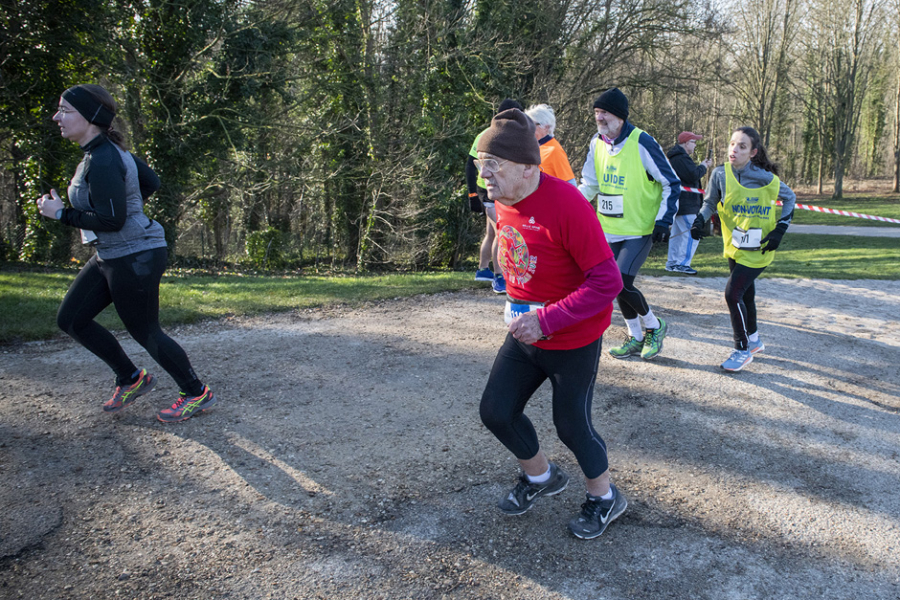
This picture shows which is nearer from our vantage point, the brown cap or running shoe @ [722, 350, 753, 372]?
running shoe @ [722, 350, 753, 372]

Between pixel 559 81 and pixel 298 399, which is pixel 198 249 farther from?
pixel 298 399

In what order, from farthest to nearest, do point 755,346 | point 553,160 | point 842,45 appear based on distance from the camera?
1. point 842,45
2. point 553,160
3. point 755,346

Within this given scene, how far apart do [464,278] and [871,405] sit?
18.8 feet

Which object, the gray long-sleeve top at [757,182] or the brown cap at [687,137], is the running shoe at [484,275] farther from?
the brown cap at [687,137]

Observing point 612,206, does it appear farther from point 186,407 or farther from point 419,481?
point 186,407

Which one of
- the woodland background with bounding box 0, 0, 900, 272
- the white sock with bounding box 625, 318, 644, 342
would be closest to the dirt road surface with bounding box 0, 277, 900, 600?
the white sock with bounding box 625, 318, 644, 342

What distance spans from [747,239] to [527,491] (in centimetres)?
324

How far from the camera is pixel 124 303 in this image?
3996mm

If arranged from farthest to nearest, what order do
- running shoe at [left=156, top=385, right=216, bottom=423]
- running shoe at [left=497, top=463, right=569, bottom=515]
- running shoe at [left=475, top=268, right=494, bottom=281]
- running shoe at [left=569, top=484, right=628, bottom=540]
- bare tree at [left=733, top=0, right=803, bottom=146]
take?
bare tree at [left=733, top=0, right=803, bottom=146] < running shoe at [left=475, top=268, right=494, bottom=281] < running shoe at [left=156, top=385, right=216, bottom=423] < running shoe at [left=497, top=463, right=569, bottom=515] < running shoe at [left=569, top=484, right=628, bottom=540]

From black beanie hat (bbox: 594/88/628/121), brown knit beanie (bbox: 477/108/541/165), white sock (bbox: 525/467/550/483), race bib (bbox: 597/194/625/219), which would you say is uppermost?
black beanie hat (bbox: 594/88/628/121)

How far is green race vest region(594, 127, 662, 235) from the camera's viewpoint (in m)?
5.41

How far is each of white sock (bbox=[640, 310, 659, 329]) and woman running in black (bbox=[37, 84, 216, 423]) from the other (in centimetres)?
368

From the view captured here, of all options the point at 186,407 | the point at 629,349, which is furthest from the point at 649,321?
the point at 186,407

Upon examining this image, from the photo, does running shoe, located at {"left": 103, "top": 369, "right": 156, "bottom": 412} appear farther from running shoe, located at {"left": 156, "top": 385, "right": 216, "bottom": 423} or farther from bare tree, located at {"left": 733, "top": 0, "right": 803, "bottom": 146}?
bare tree, located at {"left": 733, "top": 0, "right": 803, "bottom": 146}
